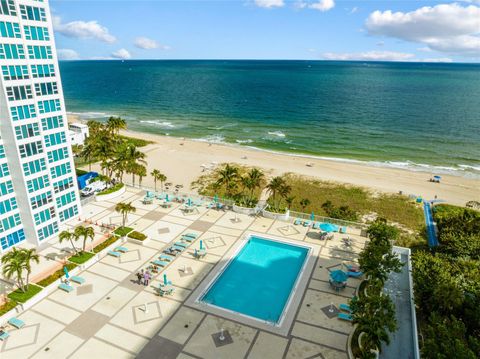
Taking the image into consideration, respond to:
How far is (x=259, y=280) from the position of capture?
33.0 metres

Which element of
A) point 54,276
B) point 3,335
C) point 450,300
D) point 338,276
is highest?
point 450,300

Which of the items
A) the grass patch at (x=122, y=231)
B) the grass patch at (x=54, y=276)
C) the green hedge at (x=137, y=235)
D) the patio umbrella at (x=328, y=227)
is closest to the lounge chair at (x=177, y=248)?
the green hedge at (x=137, y=235)

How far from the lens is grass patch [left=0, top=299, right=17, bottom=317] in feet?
89.4

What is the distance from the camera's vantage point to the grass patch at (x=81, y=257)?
33.9 metres

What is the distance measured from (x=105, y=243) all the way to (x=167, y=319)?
14339 millimetres

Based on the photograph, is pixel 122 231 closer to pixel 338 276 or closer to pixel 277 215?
pixel 277 215

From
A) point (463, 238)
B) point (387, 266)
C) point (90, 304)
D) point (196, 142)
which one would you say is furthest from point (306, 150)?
point (90, 304)

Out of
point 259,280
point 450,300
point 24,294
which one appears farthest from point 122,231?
point 450,300

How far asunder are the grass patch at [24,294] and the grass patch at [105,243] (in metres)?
6.82

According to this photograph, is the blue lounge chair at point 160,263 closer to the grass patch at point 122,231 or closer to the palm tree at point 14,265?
the grass patch at point 122,231

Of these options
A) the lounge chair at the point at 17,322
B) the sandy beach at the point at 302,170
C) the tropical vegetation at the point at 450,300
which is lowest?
the sandy beach at the point at 302,170

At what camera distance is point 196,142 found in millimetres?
96500

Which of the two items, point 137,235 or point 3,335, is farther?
point 137,235

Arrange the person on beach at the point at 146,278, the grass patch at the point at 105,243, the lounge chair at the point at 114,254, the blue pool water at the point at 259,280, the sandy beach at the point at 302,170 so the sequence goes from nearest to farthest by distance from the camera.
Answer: the blue pool water at the point at 259,280
the person on beach at the point at 146,278
the lounge chair at the point at 114,254
the grass patch at the point at 105,243
the sandy beach at the point at 302,170
